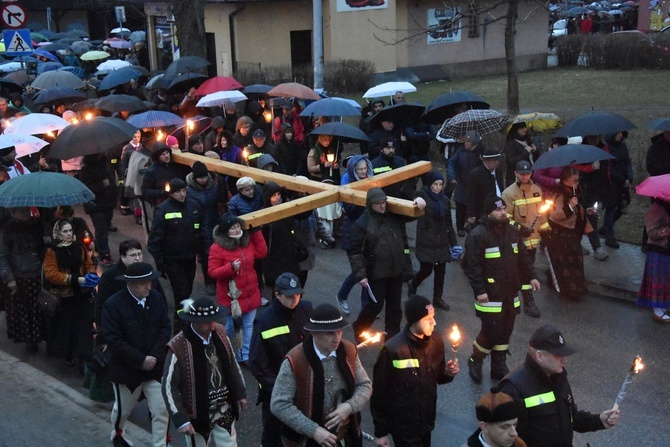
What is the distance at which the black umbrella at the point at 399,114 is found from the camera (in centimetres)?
1277

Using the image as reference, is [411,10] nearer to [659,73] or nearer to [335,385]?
[659,73]

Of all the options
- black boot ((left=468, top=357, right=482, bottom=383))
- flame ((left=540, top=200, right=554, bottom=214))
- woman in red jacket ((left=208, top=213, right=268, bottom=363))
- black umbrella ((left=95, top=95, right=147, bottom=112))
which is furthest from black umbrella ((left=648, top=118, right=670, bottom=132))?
black umbrella ((left=95, top=95, right=147, bottom=112))

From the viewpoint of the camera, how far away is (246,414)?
7512 mm

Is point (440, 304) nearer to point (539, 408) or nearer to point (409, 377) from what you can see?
point (409, 377)

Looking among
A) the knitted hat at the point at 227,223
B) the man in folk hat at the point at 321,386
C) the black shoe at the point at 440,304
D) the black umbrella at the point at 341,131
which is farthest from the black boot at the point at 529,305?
the man in folk hat at the point at 321,386

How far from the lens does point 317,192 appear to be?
805 cm

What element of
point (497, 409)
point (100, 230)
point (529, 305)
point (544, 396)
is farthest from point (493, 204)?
point (100, 230)

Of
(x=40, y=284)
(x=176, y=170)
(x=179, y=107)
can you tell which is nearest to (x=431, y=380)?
(x=40, y=284)

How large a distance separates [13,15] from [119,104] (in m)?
3.78

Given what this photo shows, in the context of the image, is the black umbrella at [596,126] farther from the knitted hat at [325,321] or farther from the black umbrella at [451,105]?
the knitted hat at [325,321]

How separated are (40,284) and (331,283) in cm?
372

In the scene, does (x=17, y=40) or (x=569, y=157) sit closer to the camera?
(x=569, y=157)

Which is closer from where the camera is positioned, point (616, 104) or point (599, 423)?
point (599, 423)

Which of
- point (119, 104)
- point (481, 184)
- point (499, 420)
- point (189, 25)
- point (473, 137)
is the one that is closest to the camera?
point (499, 420)
